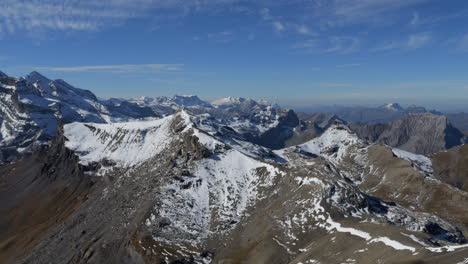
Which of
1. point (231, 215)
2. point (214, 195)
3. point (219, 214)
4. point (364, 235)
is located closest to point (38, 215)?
point (214, 195)

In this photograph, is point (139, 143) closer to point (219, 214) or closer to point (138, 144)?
point (138, 144)

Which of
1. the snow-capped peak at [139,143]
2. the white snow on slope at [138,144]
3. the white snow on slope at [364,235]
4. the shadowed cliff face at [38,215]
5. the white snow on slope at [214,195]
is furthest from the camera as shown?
the white snow on slope at [138,144]

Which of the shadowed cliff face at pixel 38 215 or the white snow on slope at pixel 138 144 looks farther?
the white snow on slope at pixel 138 144

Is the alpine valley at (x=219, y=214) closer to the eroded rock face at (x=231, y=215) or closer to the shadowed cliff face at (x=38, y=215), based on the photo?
the eroded rock face at (x=231, y=215)

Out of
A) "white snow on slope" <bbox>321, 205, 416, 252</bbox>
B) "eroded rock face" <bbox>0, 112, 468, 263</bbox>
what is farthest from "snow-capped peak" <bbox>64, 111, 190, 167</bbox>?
"white snow on slope" <bbox>321, 205, 416, 252</bbox>

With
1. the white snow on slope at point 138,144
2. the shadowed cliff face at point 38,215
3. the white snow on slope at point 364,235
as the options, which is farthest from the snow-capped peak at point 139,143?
the white snow on slope at point 364,235

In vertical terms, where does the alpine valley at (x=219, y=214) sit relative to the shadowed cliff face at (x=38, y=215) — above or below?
above

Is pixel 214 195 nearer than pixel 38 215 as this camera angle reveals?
Yes

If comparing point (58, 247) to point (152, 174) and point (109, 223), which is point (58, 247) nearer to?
point (109, 223)

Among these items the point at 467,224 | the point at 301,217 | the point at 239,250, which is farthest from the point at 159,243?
the point at 467,224
